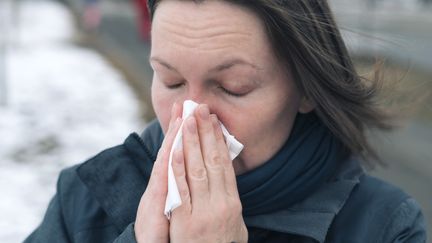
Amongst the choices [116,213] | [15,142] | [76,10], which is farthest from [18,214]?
[76,10]

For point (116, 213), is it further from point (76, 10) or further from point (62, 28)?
point (76, 10)

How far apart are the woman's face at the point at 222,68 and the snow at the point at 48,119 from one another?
3350mm

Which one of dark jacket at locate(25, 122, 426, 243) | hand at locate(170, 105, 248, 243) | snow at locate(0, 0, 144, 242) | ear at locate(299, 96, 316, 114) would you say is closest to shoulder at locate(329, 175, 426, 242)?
dark jacket at locate(25, 122, 426, 243)

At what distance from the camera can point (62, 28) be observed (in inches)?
634

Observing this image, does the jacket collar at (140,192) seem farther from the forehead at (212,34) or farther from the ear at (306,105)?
the forehead at (212,34)

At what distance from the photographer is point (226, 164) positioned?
1457mm

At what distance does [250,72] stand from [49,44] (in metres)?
12.4

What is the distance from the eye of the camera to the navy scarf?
5.31 feet

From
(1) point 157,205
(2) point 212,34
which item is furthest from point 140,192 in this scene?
(2) point 212,34

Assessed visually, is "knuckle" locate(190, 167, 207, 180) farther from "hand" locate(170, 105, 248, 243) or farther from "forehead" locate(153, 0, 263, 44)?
"forehead" locate(153, 0, 263, 44)

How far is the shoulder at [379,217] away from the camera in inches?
64.6

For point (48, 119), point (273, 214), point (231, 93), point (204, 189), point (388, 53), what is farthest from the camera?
point (48, 119)

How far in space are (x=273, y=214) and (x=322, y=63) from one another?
0.37 metres

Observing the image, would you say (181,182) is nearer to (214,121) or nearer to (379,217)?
(214,121)
